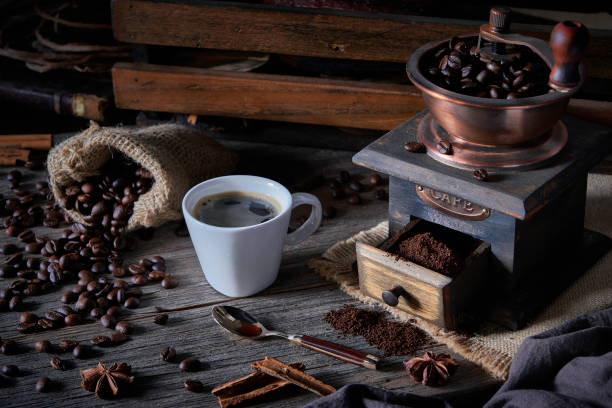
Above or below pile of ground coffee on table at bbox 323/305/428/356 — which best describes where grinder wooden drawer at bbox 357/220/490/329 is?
above

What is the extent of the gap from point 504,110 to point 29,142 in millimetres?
1588

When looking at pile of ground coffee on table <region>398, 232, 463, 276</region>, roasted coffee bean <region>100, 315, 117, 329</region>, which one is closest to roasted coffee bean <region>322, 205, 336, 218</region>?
pile of ground coffee on table <region>398, 232, 463, 276</region>

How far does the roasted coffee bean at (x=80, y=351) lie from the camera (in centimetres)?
153

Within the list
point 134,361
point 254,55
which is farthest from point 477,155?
point 254,55

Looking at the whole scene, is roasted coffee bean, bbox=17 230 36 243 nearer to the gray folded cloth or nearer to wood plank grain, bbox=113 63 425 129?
wood plank grain, bbox=113 63 425 129

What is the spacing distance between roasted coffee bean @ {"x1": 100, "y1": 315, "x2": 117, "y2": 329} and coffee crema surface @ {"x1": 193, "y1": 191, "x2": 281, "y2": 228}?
29 centimetres

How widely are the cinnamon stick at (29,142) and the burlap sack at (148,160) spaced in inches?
16.7

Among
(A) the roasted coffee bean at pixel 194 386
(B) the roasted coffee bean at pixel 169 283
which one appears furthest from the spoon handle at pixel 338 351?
(B) the roasted coffee bean at pixel 169 283

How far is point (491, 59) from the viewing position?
149cm

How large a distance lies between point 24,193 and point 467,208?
1291 mm

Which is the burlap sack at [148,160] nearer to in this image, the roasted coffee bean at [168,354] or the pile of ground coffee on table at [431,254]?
the roasted coffee bean at [168,354]

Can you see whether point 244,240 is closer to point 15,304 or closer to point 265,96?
point 15,304

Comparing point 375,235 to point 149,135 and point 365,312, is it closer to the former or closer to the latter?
point 365,312

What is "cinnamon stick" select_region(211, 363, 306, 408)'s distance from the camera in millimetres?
1403
